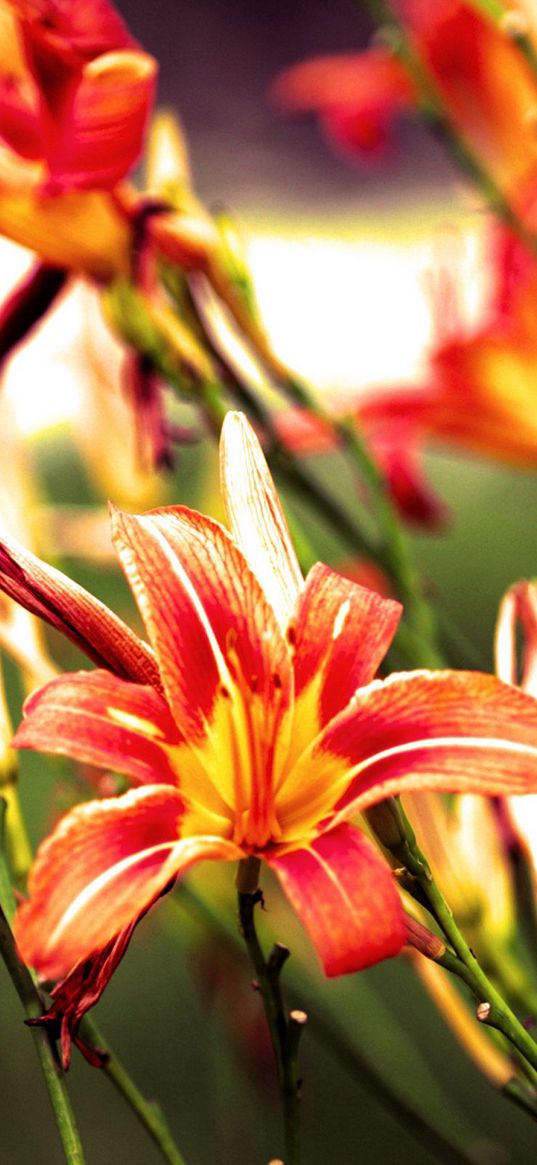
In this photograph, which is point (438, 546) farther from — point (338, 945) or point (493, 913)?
point (338, 945)

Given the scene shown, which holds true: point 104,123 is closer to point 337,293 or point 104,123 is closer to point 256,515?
point 256,515

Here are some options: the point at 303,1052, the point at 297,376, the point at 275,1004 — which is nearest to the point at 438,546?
the point at 303,1052

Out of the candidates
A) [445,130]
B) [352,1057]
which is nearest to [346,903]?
[352,1057]

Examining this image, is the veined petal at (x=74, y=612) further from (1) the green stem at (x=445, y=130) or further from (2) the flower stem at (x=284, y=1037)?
(1) the green stem at (x=445, y=130)

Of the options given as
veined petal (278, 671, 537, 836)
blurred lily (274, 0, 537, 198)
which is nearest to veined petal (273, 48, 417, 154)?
blurred lily (274, 0, 537, 198)

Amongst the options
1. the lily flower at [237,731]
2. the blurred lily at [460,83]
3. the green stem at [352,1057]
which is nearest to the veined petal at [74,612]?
the lily flower at [237,731]

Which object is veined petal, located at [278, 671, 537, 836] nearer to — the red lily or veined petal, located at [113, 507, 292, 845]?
veined petal, located at [113, 507, 292, 845]
